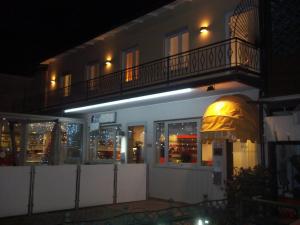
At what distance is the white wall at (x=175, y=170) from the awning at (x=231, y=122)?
3.40 feet

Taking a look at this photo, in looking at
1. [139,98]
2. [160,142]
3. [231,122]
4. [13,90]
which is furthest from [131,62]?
[13,90]

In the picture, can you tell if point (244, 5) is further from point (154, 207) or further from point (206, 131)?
point (154, 207)

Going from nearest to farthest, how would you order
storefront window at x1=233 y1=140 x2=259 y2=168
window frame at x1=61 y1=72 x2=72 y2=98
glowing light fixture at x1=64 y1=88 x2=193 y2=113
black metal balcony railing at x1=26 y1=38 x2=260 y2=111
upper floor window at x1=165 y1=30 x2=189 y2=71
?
black metal balcony railing at x1=26 y1=38 x2=260 y2=111
storefront window at x1=233 y1=140 x2=259 y2=168
glowing light fixture at x1=64 y1=88 x2=193 y2=113
upper floor window at x1=165 y1=30 x2=189 y2=71
window frame at x1=61 y1=72 x2=72 y2=98

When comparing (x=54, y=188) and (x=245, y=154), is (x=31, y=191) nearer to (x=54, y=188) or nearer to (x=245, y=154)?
(x=54, y=188)

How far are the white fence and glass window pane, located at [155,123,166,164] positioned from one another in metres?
1.24

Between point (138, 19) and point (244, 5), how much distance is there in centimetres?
581

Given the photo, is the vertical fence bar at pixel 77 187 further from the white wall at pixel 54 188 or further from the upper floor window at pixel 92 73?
the upper floor window at pixel 92 73

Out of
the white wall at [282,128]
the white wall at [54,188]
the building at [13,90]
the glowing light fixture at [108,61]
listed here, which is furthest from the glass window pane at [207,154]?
the building at [13,90]

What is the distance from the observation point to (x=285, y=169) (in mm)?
9945

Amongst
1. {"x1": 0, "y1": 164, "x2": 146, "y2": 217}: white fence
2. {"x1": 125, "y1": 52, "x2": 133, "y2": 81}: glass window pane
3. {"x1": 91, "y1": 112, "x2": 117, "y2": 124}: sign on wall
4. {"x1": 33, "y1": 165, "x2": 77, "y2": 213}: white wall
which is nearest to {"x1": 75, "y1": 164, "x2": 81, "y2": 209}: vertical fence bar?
{"x1": 0, "y1": 164, "x2": 146, "y2": 217}: white fence

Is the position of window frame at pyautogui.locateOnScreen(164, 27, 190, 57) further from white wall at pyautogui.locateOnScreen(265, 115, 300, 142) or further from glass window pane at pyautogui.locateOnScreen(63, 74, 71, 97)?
glass window pane at pyautogui.locateOnScreen(63, 74, 71, 97)

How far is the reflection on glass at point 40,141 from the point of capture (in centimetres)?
1944

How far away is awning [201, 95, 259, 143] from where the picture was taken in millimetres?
10023

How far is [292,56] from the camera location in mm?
9492
